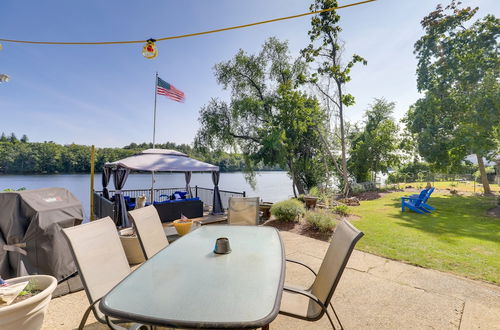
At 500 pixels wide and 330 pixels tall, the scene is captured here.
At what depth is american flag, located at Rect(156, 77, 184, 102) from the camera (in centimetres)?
930

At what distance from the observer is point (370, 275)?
3383mm

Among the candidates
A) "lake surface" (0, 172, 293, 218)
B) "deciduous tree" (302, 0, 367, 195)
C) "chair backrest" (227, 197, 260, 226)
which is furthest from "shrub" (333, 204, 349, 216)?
"lake surface" (0, 172, 293, 218)

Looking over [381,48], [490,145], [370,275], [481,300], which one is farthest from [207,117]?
[490,145]

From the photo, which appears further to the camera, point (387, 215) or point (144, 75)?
point (144, 75)

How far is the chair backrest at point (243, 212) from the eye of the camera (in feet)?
12.8

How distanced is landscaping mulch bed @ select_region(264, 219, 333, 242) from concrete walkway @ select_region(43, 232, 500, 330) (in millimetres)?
1652

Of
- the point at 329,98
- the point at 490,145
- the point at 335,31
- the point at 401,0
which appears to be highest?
the point at 335,31

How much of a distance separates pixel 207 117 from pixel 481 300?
527 inches

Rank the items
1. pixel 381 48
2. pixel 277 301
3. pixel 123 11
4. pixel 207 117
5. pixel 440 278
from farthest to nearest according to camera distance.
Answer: pixel 207 117, pixel 381 48, pixel 123 11, pixel 440 278, pixel 277 301

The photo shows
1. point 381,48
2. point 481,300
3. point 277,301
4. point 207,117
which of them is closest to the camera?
point 277,301

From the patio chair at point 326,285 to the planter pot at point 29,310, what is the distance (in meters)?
1.98

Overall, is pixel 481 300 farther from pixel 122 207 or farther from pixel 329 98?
pixel 329 98

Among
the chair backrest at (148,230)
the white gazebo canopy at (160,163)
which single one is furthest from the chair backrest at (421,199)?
the chair backrest at (148,230)

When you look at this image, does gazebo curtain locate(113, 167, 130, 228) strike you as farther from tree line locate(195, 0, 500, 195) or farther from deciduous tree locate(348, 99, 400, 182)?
deciduous tree locate(348, 99, 400, 182)
